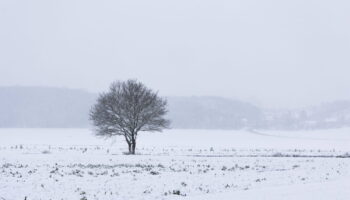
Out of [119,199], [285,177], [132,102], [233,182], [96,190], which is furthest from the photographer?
[132,102]

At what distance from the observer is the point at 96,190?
2458 cm

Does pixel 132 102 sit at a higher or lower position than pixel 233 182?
higher

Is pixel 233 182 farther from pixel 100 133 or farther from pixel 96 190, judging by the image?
pixel 100 133

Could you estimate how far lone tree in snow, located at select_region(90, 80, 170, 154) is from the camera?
66.1 meters

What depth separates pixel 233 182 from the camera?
1111 inches

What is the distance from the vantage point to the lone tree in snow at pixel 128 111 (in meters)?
66.1

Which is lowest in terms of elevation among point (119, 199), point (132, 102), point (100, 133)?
point (119, 199)

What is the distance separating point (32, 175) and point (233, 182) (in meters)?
12.2

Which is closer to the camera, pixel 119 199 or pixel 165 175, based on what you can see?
pixel 119 199

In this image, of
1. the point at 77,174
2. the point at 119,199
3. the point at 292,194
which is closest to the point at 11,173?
the point at 77,174

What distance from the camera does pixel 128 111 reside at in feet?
217

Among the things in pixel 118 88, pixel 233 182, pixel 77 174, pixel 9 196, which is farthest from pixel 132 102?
pixel 9 196

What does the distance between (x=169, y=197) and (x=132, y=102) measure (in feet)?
146

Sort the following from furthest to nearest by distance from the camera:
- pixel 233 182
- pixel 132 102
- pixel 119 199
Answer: pixel 132 102
pixel 233 182
pixel 119 199
